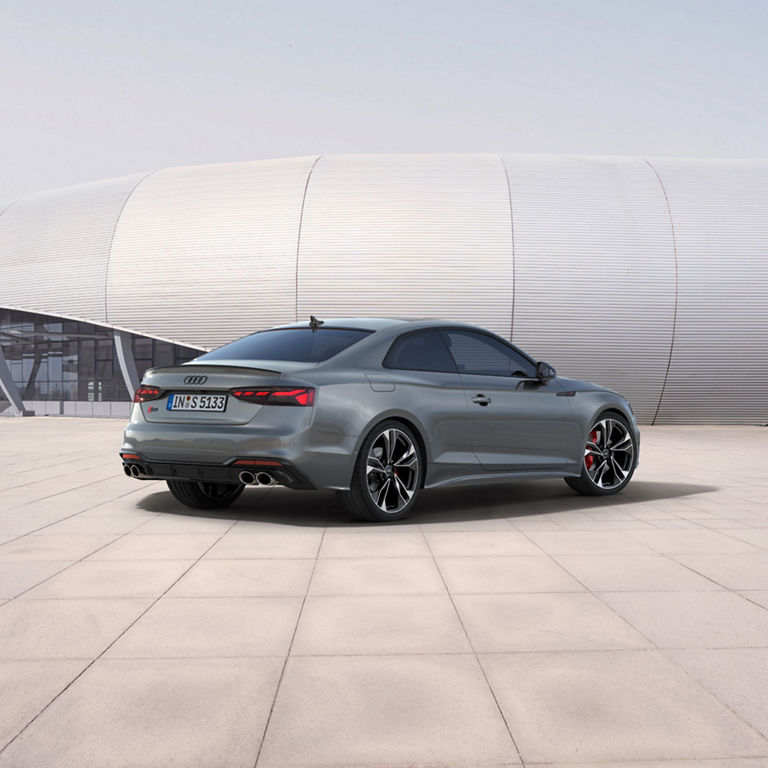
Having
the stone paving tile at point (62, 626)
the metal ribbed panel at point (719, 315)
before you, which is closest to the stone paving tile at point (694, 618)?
the stone paving tile at point (62, 626)

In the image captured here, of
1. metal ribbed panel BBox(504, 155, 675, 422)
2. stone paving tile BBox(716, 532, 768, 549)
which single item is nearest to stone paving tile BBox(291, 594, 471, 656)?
stone paving tile BBox(716, 532, 768, 549)

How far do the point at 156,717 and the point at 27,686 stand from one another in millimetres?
558

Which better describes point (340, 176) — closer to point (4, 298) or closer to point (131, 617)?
point (4, 298)

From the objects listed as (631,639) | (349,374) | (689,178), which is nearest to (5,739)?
(631,639)

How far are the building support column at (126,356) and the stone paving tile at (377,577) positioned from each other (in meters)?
25.9

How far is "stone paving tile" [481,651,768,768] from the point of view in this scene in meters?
2.46

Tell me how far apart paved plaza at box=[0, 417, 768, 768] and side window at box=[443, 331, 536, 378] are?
4.12ft

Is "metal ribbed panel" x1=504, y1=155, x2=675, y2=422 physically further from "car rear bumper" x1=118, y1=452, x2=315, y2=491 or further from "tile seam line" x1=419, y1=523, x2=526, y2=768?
"tile seam line" x1=419, y1=523, x2=526, y2=768

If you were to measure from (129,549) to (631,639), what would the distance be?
3.10 metres

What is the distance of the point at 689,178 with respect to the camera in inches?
1104

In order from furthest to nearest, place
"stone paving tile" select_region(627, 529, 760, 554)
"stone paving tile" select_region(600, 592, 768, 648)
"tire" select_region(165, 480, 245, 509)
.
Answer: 1. "tire" select_region(165, 480, 245, 509)
2. "stone paving tile" select_region(627, 529, 760, 554)
3. "stone paving tile" select_region(600, 592, 768, 648)

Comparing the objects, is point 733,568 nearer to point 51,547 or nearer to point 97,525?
point 51,547

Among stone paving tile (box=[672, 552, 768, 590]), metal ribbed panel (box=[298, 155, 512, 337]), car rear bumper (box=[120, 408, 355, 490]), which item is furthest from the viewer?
metal ribbed panel (box=[298, 155, 512, 337])

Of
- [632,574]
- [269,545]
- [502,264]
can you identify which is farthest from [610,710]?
[502,264]
